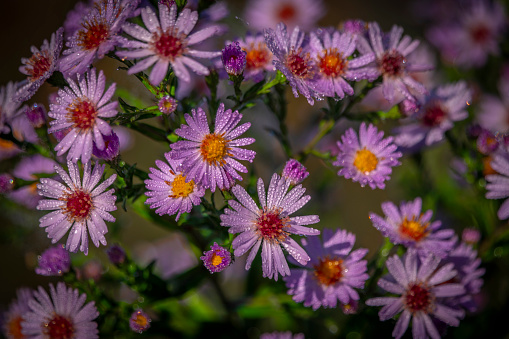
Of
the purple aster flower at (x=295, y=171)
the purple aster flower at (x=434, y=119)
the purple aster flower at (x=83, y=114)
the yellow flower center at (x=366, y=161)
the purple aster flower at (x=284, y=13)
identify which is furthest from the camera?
the purple aster flower at (x=284, y=13)

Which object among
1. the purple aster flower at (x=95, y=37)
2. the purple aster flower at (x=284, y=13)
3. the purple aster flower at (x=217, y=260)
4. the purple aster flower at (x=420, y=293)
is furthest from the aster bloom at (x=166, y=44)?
the purple aster flower at (x=284, y=13)

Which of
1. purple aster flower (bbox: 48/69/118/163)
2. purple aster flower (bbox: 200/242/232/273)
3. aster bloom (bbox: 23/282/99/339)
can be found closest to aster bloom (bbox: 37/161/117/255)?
purple aster flower (bbox: 48/69/118/163)

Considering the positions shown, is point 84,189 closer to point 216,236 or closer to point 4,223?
point 216,236

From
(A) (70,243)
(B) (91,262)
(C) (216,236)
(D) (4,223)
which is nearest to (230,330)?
(C) (216,236)

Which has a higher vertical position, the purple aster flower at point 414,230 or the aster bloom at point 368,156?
the aster bloom at point 368,156

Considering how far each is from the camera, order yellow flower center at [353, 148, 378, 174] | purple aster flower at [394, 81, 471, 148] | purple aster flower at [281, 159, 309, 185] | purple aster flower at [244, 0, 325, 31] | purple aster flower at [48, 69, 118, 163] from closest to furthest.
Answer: purple aster flower at [48, 69, 118, 163]
purple aster flower at [281, 159, 309, 185]
yellow flower center at [353, 148, 378, 174]
purple aster flower at [394, 81, 471, 148]
purple aster flower at [244, 0, 325, 31]

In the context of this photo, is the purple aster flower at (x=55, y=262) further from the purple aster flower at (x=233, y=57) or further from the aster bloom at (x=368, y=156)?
the aster bloom at (x=368, y=156)

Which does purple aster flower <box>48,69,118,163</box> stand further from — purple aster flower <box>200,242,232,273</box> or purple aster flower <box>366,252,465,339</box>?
purple aster flower <box>366,252,465,339</box>
